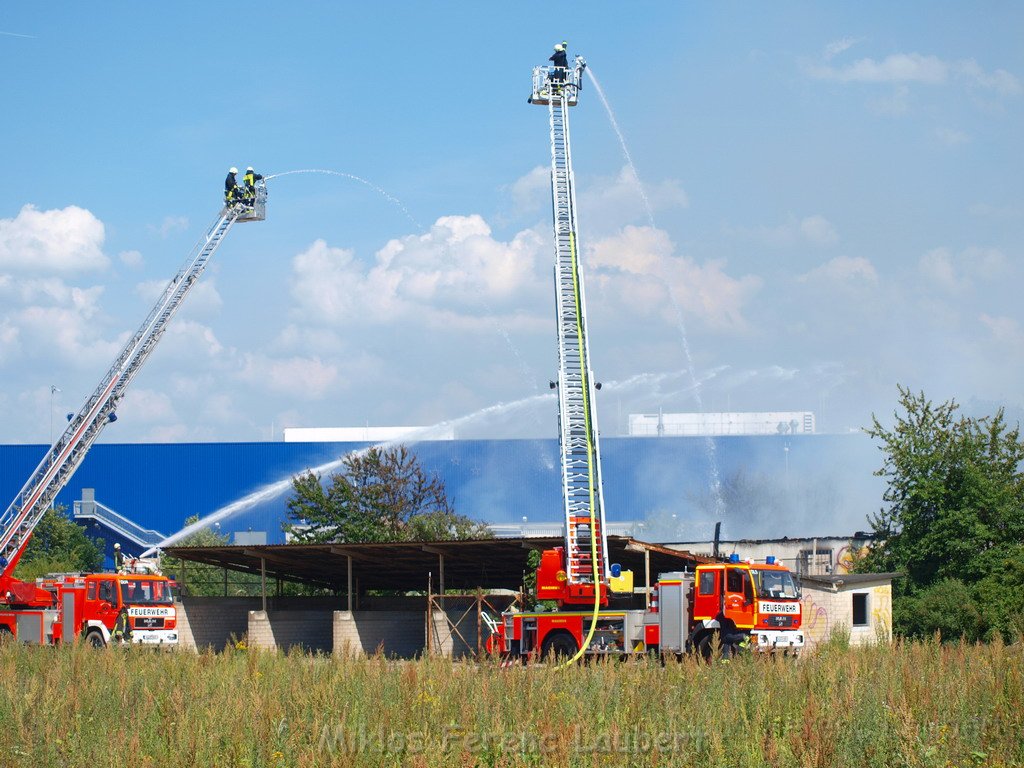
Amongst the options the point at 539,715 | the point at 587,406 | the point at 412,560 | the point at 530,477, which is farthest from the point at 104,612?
the point at 530,477

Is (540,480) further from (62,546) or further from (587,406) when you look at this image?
(587,406)

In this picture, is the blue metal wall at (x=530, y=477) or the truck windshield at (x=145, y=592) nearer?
the truck windshield at (x=145, y=592)

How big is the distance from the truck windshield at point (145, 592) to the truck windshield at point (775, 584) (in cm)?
1562

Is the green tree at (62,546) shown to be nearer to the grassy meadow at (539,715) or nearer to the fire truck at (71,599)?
the fire truck at (71,599)

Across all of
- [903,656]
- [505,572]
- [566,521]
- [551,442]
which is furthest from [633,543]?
[551,442]

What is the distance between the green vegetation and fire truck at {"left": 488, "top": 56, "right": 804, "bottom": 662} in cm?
918

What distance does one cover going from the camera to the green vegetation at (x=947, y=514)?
3169 cm

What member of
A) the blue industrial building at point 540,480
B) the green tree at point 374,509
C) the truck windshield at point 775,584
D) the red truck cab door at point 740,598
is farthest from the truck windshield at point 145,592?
the blue industrial building at point 540,480

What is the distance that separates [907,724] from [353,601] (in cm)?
3232

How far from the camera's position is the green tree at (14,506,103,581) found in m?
63.4

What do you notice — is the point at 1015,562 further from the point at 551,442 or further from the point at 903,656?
the point at 551,442

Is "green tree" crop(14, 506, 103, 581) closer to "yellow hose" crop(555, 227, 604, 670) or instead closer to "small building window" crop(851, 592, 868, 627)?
"yellow hose" crop(555, 227, 604, 670)

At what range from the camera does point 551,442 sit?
8219 cm

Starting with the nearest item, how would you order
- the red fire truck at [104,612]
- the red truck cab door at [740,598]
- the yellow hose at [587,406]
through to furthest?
the red truck cab door at [740,598], the yellow hose at [587,406], the red fire truck at [104,612]
